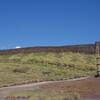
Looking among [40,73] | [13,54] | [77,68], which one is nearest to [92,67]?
[77,68]

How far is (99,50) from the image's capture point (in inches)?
2613

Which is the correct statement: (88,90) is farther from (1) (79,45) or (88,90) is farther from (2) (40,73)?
(1) (79,45)

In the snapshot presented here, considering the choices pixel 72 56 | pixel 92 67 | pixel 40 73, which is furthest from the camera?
pixel 72 56

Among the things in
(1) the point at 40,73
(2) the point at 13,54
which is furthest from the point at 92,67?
(2) the point at 13,54

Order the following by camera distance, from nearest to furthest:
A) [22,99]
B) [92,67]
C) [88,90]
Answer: [22,99], [88,90], [92,67]

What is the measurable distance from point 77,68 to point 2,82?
800 inches

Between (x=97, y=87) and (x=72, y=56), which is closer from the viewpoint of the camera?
(x=97, y=87)

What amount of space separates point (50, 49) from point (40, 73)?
23.6 m

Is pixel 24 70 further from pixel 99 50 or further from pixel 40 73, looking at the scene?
pixel 99 50

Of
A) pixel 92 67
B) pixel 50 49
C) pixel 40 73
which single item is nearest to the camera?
pixel 40 73

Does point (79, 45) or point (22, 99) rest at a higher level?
point (79, 45)

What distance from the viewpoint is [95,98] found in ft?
77.7

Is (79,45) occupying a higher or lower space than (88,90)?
higher

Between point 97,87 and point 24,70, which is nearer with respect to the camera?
point 97,87
